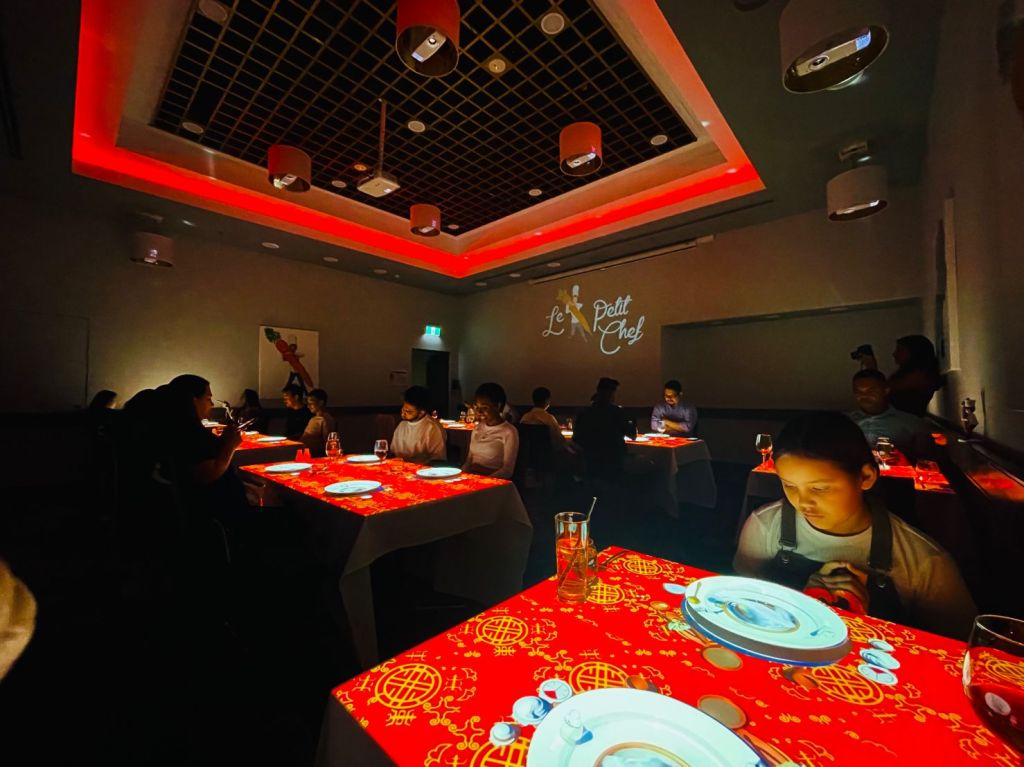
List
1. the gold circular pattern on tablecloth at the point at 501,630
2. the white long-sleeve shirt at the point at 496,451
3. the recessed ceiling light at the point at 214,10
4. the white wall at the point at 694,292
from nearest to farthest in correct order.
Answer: the gold circular pattern on tablecloth at the point at 501,630, the recessed ceiling light at the point at 214,10, the white long-sleeve shirt at the point at 496,451, the white wall at the point at 694,292

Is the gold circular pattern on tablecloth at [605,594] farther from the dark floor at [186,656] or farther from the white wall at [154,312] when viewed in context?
the white wall at [154,312]

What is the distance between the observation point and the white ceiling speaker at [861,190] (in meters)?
3.56

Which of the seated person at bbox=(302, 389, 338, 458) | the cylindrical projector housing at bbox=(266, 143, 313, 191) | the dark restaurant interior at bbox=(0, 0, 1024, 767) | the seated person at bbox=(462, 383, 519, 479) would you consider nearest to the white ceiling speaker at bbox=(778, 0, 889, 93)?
the dark restaurant interior at bbox=(0, 0, 1024, 767)

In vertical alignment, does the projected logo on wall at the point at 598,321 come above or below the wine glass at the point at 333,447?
above

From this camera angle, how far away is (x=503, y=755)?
558 mm

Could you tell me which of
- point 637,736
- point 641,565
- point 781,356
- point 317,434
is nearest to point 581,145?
point 641,565

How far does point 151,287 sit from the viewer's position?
19.3 ft

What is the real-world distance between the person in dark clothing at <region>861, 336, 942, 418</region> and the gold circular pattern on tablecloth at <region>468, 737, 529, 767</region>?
11.8 ft

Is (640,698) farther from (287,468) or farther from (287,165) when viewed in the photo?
(287,165)

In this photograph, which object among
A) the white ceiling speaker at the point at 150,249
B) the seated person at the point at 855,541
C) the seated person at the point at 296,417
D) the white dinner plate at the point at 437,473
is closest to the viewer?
the seated person at the point at 855,541

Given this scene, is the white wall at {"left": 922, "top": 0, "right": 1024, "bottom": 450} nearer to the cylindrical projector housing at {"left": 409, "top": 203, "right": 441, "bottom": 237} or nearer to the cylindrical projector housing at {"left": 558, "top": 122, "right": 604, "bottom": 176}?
the cylindrical projector housing at {"left": 558, "top": 122, "right": 604, "bottom": 176}

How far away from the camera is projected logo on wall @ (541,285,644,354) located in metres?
6.95

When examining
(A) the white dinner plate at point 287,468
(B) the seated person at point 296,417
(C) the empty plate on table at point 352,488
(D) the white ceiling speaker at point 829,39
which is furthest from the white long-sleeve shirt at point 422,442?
(D) the white ceiling speaker at point 829,39

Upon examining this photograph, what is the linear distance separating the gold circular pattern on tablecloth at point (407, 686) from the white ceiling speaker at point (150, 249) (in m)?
6.56
